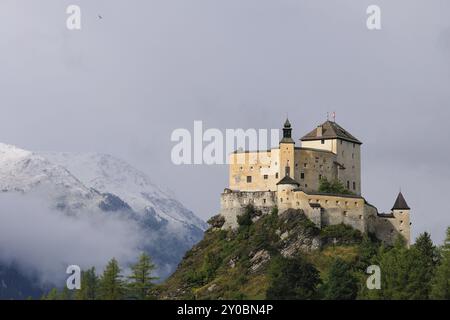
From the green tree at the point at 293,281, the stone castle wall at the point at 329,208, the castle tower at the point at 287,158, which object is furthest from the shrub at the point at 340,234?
the green tree at the point at 293,281

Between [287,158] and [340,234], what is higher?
[287,158]

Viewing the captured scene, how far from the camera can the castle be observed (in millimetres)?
141375

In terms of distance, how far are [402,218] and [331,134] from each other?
13936mm

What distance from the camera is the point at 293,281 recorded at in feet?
410

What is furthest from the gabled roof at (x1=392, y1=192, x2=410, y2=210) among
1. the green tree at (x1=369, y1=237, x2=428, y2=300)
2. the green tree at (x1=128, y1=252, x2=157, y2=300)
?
the green tree at (x1=128, y1=252, x2=157, y2=300)

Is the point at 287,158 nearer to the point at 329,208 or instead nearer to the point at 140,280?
the point at 329,208

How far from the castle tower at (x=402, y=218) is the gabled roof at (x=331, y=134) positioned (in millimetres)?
11455

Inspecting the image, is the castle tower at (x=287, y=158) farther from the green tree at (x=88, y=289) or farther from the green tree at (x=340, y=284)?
the green tree at (x=88, y=289)

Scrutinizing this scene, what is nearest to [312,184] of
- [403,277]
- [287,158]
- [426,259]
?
[287,158]

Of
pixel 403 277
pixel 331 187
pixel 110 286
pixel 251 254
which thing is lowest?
pixel 110 286

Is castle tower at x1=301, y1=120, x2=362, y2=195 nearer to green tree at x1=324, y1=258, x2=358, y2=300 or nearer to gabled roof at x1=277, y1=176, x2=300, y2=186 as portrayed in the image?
gabled roof at x1=277, y1=176, x2=300, y2=186

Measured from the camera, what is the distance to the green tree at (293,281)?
123 metres

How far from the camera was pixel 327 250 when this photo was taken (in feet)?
458

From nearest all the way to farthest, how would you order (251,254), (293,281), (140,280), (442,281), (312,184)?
1. (442,281)
2. (293,281)
3. (140,280)
4. (251,254)
5. (312,184)
